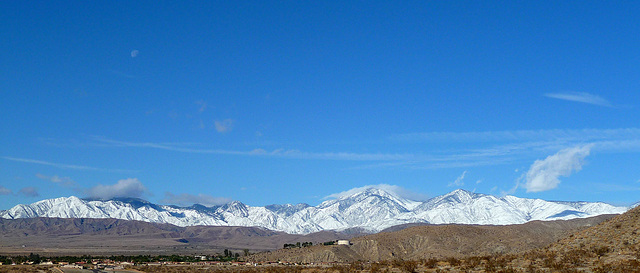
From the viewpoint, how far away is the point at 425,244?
160 meters

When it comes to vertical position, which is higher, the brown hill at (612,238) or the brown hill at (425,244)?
the brown hill at (425,244)

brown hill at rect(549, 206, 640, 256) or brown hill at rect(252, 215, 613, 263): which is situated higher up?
brown hill at rect(252, 215, 613, 263)

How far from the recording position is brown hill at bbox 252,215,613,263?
141 m

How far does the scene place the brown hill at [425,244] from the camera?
141 m

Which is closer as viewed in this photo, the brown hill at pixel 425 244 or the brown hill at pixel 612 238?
the brown hill at pixel 612 238

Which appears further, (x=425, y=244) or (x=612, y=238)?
(x=425, y=244)

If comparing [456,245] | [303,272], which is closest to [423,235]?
[456,245]

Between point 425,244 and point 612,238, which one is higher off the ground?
point 425,244

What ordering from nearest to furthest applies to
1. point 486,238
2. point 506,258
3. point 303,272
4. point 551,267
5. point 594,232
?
point 551,267
point 506,258
point 594,232
point 303,272
point 486,238

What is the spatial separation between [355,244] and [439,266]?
127578 millimetres

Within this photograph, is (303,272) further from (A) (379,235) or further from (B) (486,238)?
(A) (379,235)

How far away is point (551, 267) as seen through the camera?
35594 mm

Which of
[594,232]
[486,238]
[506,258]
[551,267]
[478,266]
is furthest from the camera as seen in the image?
[486,238]

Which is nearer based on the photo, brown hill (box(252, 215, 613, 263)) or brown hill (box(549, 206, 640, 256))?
brown hill (box(549, 206, 640, 256))
